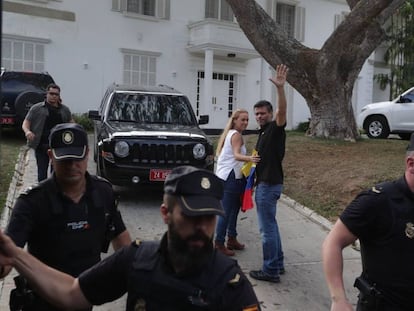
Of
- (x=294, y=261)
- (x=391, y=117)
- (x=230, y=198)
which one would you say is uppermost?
(x=391, y=117)

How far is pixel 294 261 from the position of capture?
5.74 m

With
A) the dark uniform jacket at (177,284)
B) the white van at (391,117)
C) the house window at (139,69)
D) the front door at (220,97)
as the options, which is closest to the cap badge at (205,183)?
the dark uniform jacket at (177,284)

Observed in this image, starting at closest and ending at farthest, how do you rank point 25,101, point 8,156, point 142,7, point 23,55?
point 8,156 → point 25,101 → point 23,55 → point 142,7

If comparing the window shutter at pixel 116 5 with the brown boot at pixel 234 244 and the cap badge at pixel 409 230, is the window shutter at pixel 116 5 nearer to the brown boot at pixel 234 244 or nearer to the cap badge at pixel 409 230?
the brown boot at pixel 234 244

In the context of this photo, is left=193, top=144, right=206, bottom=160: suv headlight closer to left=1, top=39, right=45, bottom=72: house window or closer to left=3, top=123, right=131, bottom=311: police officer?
left=3, top=123, right=131, bottom=311: police officer

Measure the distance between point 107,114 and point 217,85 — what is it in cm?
1262

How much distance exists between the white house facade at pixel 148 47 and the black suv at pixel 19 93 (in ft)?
11.8

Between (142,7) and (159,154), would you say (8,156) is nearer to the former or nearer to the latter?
(159,154)

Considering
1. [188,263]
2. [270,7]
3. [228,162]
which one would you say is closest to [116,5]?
[270,7]

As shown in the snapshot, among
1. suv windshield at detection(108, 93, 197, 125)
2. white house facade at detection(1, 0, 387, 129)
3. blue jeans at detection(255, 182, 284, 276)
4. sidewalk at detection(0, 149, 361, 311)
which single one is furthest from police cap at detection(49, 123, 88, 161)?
white house facade at detection(1, 0, 387, 129)

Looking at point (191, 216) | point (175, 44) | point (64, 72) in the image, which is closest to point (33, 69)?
point (64, 72)

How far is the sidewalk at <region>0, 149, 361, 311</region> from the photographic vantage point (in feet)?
15.1

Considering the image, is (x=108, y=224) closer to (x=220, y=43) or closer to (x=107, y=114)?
(x=107, y=114)

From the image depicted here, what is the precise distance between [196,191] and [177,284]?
1.00 feet
